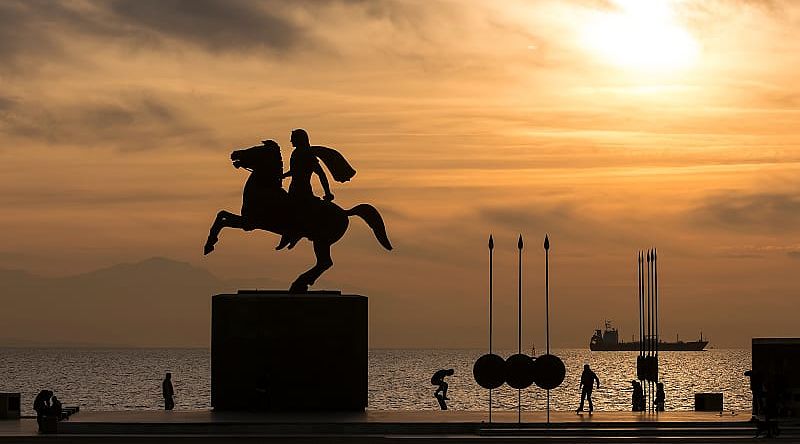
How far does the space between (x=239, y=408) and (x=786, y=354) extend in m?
13.8

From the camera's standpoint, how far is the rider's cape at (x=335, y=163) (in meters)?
42.2

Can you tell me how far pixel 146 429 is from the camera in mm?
37562

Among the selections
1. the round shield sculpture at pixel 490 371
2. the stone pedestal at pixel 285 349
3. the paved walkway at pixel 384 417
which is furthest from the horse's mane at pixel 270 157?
the round shield sculpture at pixel 490 371

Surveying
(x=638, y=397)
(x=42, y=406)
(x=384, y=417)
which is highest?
(x=638, y=397)

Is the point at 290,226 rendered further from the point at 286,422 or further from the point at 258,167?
the point at 286,422

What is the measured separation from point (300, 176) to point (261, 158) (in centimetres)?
110

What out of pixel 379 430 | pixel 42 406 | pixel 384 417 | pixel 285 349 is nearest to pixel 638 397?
pixel 384 417

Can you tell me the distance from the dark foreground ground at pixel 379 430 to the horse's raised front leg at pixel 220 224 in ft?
15.3

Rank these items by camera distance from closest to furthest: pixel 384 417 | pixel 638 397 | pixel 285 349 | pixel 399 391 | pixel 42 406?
pixel 42 406, pixel 384 417, pixel 285 349, pixel 638 397, pixel 399 391

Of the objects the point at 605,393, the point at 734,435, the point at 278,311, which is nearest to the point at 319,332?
the point at 278,311

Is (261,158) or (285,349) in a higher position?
(261,158)

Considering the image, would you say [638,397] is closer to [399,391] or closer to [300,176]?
[300,176]

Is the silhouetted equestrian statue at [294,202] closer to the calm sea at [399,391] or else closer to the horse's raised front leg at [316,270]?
the horse's raised front leg at [316,270]

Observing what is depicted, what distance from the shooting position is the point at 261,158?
41.6 meters
